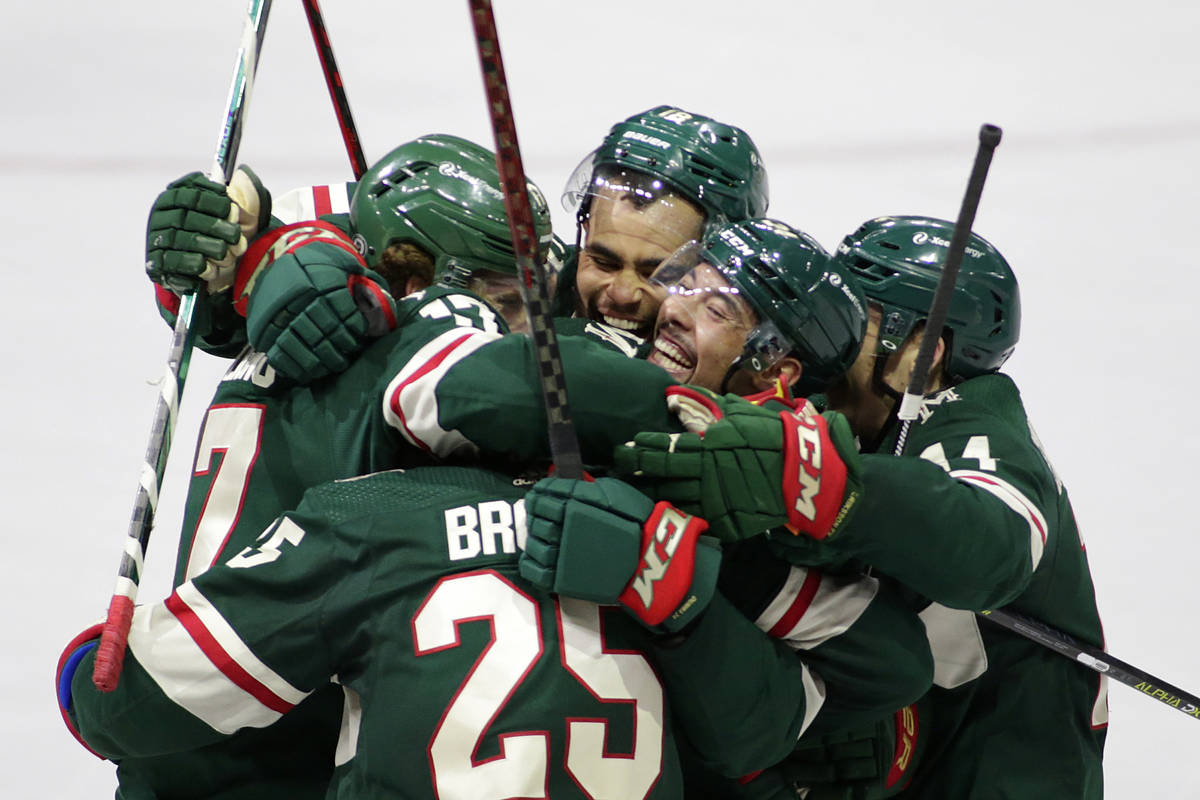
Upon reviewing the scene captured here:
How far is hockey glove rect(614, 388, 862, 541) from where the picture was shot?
1891 mm

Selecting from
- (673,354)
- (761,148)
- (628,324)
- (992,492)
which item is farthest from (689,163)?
(761,148)

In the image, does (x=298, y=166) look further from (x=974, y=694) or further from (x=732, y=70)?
(x=974, y=694)

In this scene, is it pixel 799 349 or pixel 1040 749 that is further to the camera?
pixel 1040 749

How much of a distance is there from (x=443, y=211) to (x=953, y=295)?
0.89m

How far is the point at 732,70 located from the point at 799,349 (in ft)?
13.0

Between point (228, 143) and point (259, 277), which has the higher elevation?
point (228, 143)

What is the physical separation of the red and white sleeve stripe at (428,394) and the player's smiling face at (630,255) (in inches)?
28.0

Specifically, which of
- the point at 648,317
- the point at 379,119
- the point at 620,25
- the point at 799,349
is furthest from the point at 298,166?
the point at 799,349

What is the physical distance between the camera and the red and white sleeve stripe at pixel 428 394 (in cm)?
194

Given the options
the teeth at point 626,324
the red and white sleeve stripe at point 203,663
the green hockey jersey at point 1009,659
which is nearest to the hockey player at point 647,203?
the teeth at point 626,324

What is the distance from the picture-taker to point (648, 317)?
2.71 meters

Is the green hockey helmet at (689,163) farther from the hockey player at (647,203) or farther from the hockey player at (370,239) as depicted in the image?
the hockey player at (370,239)

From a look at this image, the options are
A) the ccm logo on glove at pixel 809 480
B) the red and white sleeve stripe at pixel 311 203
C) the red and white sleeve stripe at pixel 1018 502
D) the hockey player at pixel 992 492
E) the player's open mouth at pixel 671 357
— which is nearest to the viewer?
the ccm logo on glove at pixel 809 480

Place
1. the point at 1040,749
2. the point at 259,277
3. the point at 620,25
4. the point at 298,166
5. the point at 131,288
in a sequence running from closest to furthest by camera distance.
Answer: the point at 259,277 < the point at 1040,749 < the point at 131,288 < the point at 298,166 < the point at 620,25
